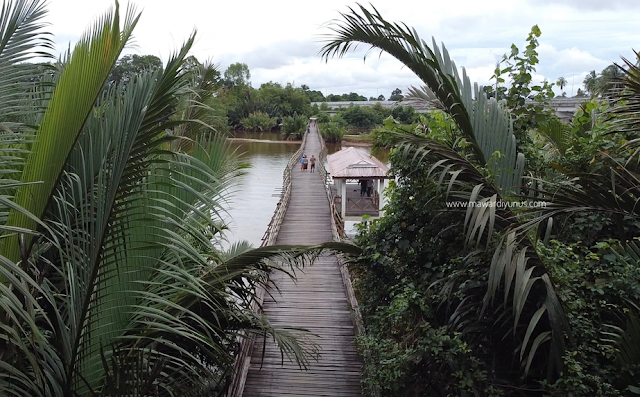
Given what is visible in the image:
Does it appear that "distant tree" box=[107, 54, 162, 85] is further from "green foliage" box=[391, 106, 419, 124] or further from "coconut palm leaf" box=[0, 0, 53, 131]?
"green foliage" box=[391, 106, 419, 124]

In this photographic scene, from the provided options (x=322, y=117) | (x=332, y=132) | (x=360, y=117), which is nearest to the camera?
(x=332, y=132)

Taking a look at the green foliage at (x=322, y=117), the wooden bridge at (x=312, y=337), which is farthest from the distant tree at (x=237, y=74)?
the wooden bridge at (x=312, y=337)

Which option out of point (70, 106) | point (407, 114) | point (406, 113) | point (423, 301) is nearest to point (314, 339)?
point (423, 301)

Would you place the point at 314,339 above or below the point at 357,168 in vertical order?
below

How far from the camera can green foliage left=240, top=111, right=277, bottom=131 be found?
4962cm

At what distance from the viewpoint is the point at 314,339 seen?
5492 millimetres

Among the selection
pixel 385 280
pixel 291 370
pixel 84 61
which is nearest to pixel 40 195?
pixel 84 61

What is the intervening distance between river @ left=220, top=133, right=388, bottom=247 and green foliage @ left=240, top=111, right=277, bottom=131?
7.60 meters

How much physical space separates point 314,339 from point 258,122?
151 ft

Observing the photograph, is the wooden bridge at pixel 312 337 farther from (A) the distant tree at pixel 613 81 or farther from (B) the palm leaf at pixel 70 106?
(A) the distant tree at pixel 613 81

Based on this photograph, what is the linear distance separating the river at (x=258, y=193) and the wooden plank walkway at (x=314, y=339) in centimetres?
111

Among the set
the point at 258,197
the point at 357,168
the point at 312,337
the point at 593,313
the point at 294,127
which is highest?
the point at 294,127

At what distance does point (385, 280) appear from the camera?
4074 millimetres

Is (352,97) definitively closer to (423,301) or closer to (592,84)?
(592,84)
